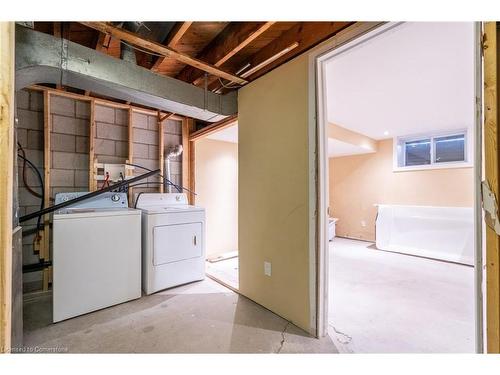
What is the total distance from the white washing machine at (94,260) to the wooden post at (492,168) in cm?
255

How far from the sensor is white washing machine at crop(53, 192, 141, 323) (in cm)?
193

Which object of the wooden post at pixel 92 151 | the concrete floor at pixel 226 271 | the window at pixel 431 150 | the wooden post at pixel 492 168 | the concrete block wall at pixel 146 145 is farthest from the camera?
the window at pixel 431 150

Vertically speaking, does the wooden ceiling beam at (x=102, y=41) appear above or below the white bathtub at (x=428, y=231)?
above

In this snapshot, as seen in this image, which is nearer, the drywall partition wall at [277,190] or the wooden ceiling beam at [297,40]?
the wooden ceiling beam at [297,40]

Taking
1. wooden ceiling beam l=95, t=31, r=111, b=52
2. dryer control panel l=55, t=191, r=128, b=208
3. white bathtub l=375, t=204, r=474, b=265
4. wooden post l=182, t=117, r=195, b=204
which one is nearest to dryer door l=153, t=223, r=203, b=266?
dryer control panel l=55, t=191, r=128, b=208

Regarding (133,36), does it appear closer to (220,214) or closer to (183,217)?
(183,217)

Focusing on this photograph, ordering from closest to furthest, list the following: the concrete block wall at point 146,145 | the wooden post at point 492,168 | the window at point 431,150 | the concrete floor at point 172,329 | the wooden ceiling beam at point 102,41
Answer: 1. the wooden post at point 492,168
2. the concrete floor at point 172,329
3. the wooden ceiling beam at point 102,41
4. the concrete block wall at point 146,145
5. the window at point 431,150

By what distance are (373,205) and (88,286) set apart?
5.05 meters

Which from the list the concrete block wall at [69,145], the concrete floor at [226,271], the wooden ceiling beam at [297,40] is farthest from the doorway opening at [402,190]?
the concrete block wall at [69,145]

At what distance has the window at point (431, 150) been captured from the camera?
3.99 meters

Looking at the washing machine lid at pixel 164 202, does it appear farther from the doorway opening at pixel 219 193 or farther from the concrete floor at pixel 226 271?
the concrete floor at pixel 226 271

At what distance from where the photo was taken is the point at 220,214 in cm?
392

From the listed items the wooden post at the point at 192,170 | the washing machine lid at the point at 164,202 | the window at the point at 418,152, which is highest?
→ the window at the point at 418,152

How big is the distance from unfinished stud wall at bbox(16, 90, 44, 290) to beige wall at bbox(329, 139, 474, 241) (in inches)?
212
